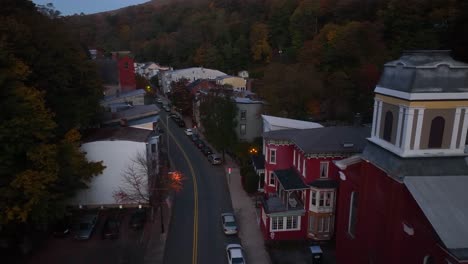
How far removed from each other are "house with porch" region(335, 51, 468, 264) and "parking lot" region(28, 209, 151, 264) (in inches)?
581

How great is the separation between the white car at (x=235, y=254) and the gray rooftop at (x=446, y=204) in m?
10.8

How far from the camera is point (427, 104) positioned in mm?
14406

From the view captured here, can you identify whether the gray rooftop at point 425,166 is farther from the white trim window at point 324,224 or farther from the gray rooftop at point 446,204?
the white trim window at point 324,224

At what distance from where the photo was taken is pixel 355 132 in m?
25.9

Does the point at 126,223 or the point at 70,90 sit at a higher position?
the point at 70,90

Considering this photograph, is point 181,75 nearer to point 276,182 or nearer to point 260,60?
point 260,60

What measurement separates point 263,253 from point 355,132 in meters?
10.9

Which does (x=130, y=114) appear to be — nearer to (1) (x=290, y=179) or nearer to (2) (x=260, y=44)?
(1) (x=290, y=179)

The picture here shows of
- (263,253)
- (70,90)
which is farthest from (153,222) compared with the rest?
(70,90)

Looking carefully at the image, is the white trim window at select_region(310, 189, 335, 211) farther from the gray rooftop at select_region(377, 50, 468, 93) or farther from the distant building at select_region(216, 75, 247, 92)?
the distant building at select_region(216, 75, 247, 92)

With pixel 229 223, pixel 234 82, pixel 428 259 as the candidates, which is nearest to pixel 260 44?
pixel 234 82

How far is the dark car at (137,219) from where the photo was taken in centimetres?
2555

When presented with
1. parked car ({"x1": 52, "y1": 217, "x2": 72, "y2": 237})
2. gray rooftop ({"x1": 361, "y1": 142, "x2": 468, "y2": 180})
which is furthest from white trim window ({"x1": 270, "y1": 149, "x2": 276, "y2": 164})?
parked car ({"x1": 52, "y1": 217, "x2": 72, "y2": 237})

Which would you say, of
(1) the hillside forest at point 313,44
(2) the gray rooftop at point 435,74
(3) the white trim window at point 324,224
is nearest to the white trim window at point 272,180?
(3) the white trim window at point 324,224
